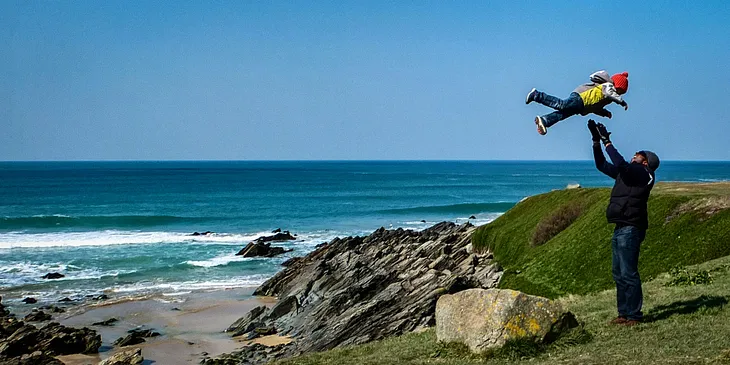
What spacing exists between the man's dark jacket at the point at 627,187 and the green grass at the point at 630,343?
82.8 inches

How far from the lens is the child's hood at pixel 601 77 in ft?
42.9

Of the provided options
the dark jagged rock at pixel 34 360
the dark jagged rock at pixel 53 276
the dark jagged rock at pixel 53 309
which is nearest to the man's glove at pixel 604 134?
the dark jagged rock at pixel 34 360

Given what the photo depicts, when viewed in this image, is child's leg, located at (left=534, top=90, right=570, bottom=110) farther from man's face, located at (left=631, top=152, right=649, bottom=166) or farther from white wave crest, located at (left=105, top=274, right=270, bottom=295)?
white wave crest, located at (left=105, top=274, right=270, bottom=295)

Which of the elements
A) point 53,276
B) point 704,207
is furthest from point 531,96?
point 53,276

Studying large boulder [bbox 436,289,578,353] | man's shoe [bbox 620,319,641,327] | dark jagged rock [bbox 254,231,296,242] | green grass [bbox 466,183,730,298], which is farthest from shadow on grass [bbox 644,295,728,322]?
dark jagged rock [bbox 254,231,296,242]

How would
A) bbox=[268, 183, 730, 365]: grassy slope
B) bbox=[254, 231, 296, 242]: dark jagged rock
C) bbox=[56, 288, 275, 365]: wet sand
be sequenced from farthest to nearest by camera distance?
bbox=[254, 231, 296, 242]: dark jagged rock, bbox=[56, 288, 275, 365]: wet sand, bbox=[268, 183, 730, 365]: grassy slope

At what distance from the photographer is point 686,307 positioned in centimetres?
1512

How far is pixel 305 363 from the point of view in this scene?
582 inches

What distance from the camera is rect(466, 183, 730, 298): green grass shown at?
80.0ft

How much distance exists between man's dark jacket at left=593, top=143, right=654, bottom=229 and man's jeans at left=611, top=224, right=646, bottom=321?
0.64 feet

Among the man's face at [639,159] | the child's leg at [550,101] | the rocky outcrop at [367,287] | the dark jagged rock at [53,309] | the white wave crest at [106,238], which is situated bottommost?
the white wave crest at [106,238]

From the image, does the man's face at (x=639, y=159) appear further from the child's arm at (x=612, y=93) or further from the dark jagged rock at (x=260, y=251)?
the dark jagged rock at (x=260, y=251)

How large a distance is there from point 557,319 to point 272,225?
8087 centimetres

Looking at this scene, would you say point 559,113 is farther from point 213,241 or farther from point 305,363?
point 213,241
